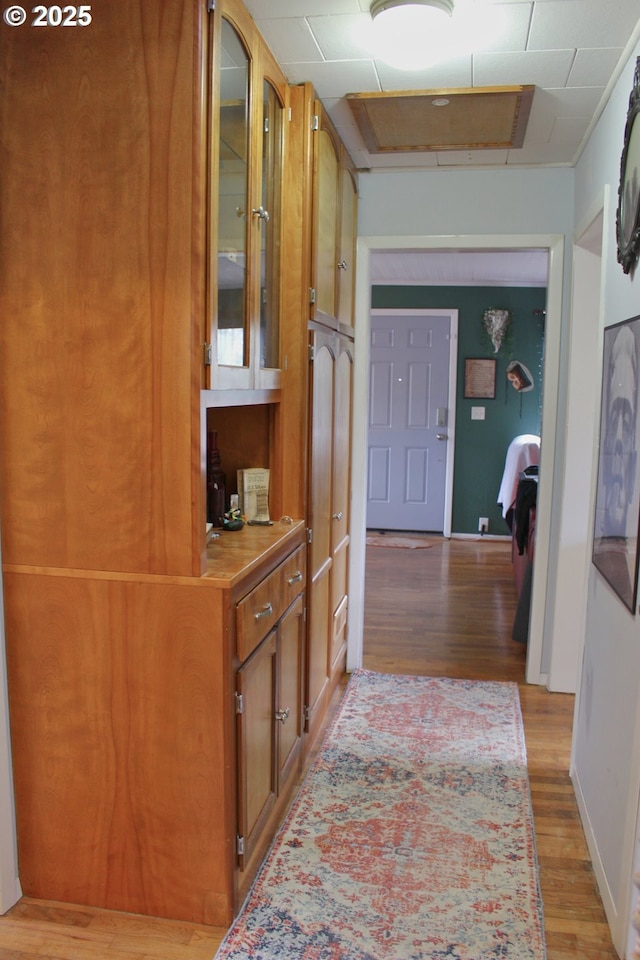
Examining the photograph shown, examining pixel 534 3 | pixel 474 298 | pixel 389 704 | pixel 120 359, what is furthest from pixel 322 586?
pixel 474 298

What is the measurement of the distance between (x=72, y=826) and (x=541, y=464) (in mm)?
2444

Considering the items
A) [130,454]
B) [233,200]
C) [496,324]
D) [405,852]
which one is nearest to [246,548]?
[130,454]

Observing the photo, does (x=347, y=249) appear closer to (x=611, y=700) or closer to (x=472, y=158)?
(x=472, y=158)

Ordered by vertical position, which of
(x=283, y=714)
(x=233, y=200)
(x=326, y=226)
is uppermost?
(x=326, y=226)

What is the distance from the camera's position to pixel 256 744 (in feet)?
6.82

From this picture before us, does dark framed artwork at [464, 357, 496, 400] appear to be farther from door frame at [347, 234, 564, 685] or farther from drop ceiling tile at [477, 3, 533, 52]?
drop ceiling tile at [477, 3, 533, 52]

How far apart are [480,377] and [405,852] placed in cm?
513

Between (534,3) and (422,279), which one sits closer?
(534,3)

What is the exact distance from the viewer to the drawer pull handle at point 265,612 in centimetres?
200

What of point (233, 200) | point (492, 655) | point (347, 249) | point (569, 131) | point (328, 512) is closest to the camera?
point (233, 200)

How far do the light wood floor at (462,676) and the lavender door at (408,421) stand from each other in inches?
18.2

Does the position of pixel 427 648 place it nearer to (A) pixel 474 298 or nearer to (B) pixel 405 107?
(B) pixel 405 107

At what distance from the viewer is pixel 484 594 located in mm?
5070

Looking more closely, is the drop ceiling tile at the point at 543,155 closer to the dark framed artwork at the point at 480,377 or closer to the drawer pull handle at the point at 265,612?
the drawer pull handle at the point at 265,612
